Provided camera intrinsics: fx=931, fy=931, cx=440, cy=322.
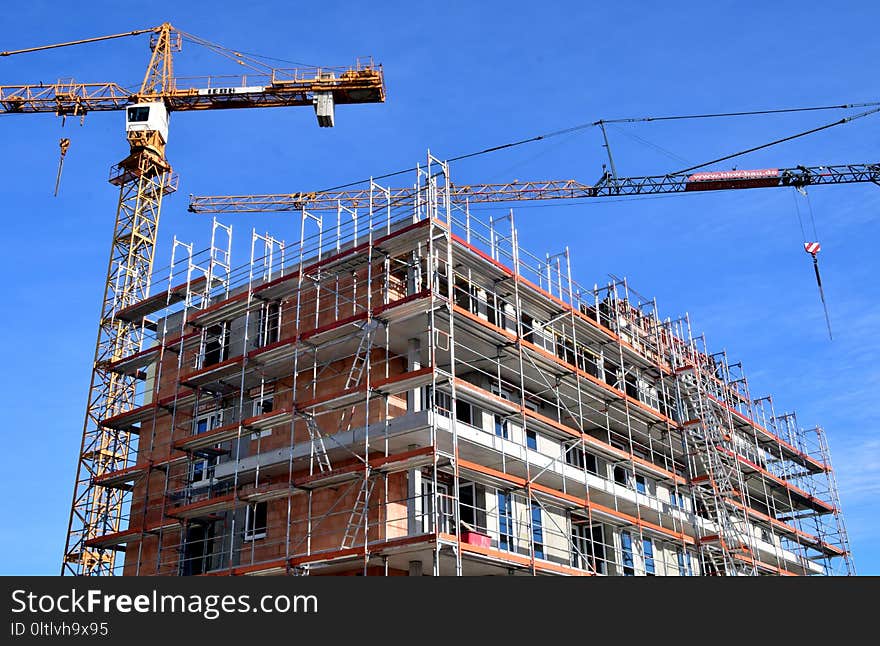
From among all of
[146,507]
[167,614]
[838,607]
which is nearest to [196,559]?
[146,507]

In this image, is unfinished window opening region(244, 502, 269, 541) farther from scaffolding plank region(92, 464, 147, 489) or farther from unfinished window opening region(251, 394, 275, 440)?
scaffolding plank region(92, 464, 147, 489)

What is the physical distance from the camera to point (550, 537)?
28938mm

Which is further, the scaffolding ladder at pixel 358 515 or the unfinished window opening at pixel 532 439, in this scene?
the unfinished window opening at pixel 532 439

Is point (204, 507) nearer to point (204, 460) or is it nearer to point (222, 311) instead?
point (204, 460)

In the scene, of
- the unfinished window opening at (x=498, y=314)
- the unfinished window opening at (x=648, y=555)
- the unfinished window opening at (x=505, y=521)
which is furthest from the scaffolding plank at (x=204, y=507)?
the unfinished window opening at (x=648, y=555)

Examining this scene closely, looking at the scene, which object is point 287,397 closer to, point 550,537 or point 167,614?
point 550,537

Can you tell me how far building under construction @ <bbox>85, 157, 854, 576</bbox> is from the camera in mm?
24984

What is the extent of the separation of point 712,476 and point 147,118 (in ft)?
109

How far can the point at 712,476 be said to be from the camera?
35031 mm

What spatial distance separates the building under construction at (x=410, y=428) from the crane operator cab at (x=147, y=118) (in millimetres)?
13979

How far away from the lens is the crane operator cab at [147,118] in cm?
4838

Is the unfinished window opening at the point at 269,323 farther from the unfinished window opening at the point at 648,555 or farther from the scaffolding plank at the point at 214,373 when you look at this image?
the unfinished window opening at the point at 648,555

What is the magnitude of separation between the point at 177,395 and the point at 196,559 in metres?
5.65

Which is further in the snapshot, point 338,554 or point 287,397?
point 287,397
